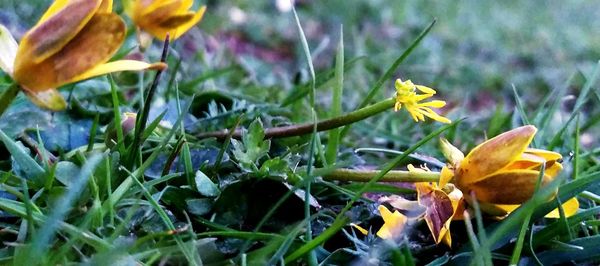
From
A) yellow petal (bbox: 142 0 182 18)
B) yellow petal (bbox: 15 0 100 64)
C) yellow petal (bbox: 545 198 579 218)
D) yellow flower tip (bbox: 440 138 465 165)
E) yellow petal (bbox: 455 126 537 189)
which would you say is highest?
yellow petal (bbox: 15 0 100 64)

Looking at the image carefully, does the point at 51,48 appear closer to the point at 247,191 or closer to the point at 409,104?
the point at 247,191

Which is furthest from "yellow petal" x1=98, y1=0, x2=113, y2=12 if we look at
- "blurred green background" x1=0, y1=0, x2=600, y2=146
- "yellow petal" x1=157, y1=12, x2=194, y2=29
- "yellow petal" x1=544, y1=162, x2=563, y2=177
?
"blurred green background" x1=0, y1=0, x2=600, y2=146

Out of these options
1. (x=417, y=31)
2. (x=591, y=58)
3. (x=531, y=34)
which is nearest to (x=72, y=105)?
(x=417, y=31)

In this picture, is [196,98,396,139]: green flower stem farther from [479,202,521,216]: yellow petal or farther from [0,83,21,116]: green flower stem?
[0,83,21,116]: green flower stem

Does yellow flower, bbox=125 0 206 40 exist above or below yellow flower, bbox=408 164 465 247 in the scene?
above

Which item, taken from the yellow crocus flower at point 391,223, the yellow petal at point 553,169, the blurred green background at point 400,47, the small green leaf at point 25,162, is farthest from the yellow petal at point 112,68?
the blurred green background at point 400,47

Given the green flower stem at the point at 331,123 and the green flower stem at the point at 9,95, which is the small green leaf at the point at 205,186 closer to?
the green flower stem at the point at 331,123

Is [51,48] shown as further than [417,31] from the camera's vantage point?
No

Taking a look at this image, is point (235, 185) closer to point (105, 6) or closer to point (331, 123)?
point (331, 123)
